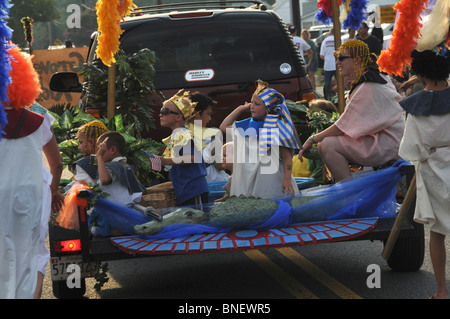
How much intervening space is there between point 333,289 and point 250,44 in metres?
3.33

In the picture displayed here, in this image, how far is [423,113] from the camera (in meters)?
6.35

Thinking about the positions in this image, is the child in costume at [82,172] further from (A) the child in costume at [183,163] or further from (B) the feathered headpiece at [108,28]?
(B) the feathered headpiece at [108,28]

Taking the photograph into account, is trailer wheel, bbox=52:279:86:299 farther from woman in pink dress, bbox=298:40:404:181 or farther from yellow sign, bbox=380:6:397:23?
yellow sign, bbox=380:6:397:23

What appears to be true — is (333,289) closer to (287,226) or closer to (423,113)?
(287,226)

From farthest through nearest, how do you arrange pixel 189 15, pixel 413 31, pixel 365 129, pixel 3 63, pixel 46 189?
pixel 189 15 → pixel 365 129 → pixel 413 31 → pixel 46 189 → pixel 3 63

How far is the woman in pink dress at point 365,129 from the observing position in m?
7.50

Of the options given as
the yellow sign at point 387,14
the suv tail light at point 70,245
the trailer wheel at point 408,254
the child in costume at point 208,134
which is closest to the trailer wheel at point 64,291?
the suv tail light at point 70,245

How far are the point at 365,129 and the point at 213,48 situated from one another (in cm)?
242

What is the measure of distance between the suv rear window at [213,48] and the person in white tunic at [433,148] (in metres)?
3.01

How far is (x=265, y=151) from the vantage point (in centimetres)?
720

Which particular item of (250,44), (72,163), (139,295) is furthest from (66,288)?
(250,44)

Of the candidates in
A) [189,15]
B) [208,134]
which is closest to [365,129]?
[208,134]

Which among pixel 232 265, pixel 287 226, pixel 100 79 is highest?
pixel 100 79

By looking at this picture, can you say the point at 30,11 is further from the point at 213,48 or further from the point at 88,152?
the point at 88,152
